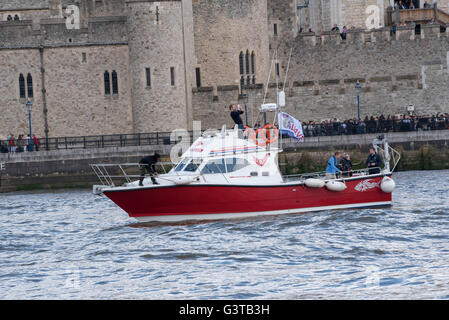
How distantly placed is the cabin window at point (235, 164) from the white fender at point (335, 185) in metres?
2.08

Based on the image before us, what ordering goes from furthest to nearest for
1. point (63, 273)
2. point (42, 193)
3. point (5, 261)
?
point (42, 193), point (5, 261), point (63, 273)

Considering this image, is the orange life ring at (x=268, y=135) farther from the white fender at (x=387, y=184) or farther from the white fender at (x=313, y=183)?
the white fender at (x=387, y=184)

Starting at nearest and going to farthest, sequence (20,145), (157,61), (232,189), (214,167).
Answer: (232,189) → (214,167) → (20,145) → (157,61)

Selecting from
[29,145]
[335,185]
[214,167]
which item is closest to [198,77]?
[29,145]

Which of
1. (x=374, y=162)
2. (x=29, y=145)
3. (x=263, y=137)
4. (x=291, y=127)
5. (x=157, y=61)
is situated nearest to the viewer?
(x=263, y=137)

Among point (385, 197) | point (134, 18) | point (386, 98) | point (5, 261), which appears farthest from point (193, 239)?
point (386, 98)

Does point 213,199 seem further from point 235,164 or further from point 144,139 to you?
point 144,139

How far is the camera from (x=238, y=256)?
2059 centimetres

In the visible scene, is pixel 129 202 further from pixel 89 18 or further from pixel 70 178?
pixel 89 18

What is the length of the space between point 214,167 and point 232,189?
855 mm

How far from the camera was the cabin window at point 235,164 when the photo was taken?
25.8 m

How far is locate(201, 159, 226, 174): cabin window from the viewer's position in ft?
83.9

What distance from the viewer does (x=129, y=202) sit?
2544 cm

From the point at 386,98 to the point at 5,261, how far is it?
29246 mm
